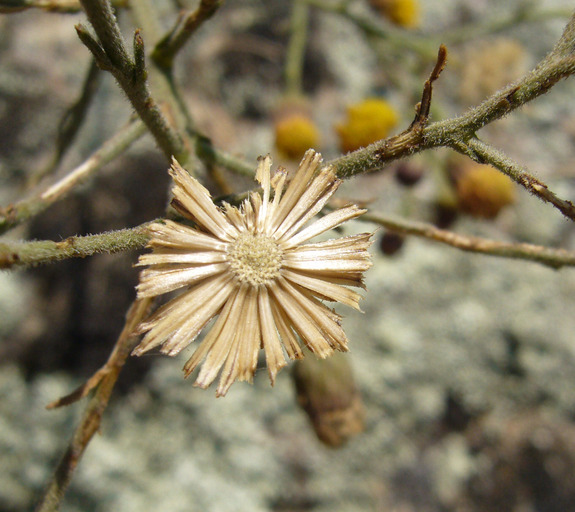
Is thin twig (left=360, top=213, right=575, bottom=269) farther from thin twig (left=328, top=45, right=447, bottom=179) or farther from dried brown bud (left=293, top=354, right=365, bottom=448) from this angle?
dried brown bud (left=293, top=354, right=365, bottom=448)

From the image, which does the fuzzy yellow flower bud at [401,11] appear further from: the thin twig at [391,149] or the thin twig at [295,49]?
the thin twig at [391,149]

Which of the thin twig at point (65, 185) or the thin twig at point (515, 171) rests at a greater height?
the thin twig at point (65, 185)

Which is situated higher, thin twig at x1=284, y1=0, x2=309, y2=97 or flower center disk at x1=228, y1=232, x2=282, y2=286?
thin twig at x1=284, y1=0, x2=309, y2=97

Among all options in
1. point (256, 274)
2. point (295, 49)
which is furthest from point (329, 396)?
point (295, 49)

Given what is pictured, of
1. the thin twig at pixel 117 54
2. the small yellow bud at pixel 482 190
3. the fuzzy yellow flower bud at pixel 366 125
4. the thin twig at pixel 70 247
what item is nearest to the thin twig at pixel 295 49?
the fuzzy yellow flower bud at pixel 366 125

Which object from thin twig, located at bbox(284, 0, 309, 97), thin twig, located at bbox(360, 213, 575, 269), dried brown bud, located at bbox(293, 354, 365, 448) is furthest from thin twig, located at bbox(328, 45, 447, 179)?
thin twig, located at bbox(284, 0, 309, 97)

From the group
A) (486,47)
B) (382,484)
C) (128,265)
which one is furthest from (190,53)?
(382,484)
